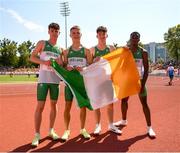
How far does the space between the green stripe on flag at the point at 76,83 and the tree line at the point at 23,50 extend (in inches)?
2814

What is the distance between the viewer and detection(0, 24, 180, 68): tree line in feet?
253

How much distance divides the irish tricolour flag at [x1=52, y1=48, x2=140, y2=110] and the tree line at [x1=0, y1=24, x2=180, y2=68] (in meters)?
70.9

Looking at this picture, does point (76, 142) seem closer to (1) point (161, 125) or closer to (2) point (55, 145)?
(2) point (55, 145)

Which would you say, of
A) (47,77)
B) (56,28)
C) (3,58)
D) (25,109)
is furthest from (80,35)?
(3,58)

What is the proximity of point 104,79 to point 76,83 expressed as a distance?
0.63 meters

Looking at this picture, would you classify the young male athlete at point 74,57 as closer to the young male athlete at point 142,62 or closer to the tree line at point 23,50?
the young male athlete at point 142,62

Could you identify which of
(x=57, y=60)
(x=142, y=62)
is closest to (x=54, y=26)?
(x=57, y=60)

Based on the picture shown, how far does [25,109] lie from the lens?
12.1 metres

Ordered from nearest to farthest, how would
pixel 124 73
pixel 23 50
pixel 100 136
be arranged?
1. pixel 100 136
2. pixel 124 73
3. pixel 23 50

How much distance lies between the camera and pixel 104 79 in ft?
24.8

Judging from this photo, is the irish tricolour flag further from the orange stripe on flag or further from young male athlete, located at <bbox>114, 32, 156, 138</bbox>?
young male athlete, located at <bbox>114, 32, 156, 138</bbox>

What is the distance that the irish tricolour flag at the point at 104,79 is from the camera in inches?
287

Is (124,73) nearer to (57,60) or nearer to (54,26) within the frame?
(57,60)

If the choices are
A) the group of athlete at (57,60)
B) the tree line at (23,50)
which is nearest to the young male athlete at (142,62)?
the group of athlete at (57,60)
